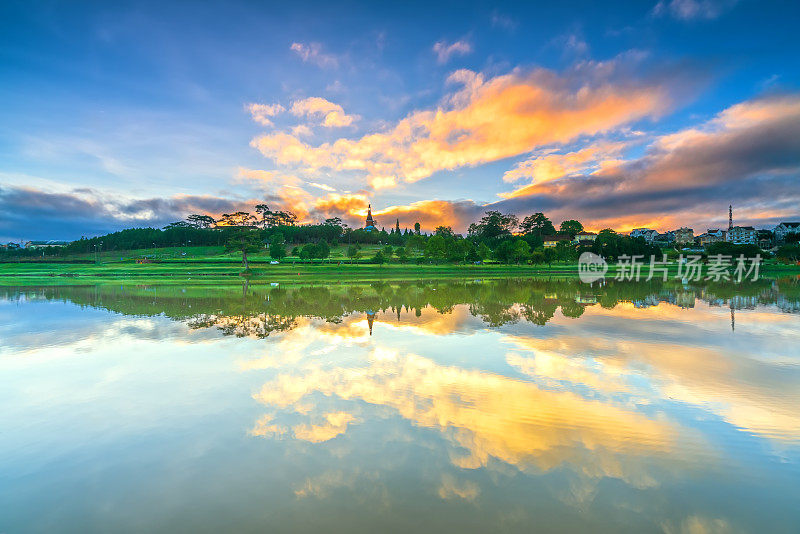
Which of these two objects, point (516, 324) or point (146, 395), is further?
point (516, 324)

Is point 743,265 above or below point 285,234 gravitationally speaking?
below

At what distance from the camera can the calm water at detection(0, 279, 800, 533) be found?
544 centimetres

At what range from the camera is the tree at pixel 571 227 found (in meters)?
188

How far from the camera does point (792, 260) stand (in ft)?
322

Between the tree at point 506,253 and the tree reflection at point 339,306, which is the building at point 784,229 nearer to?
the tree at point 506,253

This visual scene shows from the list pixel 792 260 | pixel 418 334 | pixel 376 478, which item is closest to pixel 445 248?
pixel 418 334

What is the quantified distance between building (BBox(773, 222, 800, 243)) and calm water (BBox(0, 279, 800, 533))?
206 metres

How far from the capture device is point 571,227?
190 meters

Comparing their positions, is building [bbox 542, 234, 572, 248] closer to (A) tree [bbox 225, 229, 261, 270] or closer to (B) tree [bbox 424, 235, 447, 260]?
(B) tree [bbox 424, 235, 447, 260]

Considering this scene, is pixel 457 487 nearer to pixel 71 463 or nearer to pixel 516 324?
pixel 71 463

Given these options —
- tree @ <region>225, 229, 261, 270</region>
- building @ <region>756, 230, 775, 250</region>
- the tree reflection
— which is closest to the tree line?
tree @ <region>225, 229, 261, 270</region>

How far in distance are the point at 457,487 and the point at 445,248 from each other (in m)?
82.4

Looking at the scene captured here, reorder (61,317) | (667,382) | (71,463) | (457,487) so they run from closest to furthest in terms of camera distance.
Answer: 1. (457,487)
2. (71,463)
3. (667,382)
4. (61,317)

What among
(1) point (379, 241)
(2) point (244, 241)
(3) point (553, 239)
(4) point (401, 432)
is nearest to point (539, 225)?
(3) point (553, 239)
